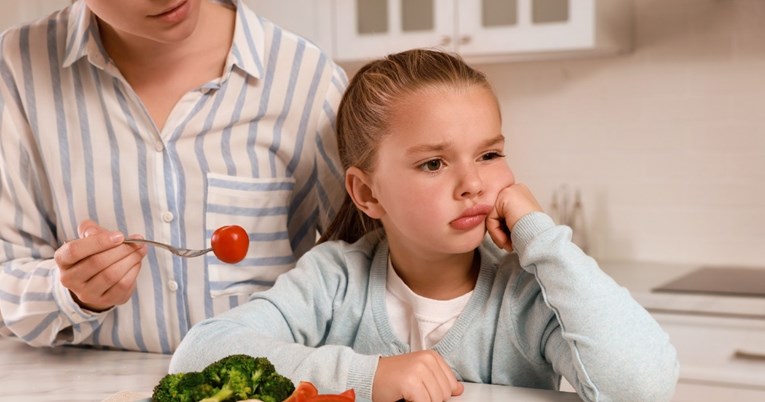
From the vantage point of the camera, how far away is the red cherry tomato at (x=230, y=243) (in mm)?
1301

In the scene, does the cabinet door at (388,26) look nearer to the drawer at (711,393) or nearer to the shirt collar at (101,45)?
the drawer at (711,393)

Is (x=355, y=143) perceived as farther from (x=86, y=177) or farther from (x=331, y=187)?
(x=86, y=177)

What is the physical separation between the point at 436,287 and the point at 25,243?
65cm

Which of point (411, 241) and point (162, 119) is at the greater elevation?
point (162, 119)

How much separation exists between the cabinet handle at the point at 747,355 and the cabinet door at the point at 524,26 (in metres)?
0.89

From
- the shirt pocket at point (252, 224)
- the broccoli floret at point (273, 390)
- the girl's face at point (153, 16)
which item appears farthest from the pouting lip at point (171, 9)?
the broccoli floret at point (273, 390)

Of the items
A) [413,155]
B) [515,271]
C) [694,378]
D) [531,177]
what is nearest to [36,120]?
[413,155]

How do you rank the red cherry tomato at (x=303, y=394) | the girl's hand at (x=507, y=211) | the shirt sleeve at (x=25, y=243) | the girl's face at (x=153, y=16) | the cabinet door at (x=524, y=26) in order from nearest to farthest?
the red cherry tomato at (x=303, y=394), the girl's hand at (x=507, y=211), the girl's face at (x=153, y=16), the shirt sleeve at (x=25, y=243), the cabinet door at (x=524, y=26)

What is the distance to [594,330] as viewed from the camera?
1137mm

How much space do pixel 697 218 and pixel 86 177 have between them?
203 centimetres

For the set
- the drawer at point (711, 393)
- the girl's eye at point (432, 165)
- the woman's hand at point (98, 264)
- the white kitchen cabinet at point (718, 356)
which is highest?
the girl's eye at point (432, 165)

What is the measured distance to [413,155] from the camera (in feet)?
4.35

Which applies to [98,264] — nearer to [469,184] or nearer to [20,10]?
[469,184]

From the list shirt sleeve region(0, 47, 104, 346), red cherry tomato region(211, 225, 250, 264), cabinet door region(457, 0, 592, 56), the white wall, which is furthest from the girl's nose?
the white wall
